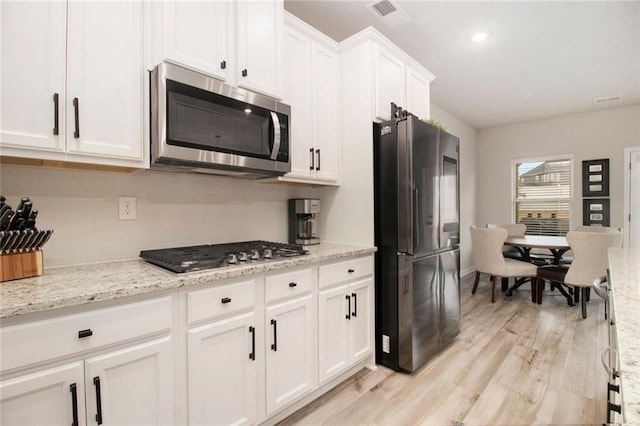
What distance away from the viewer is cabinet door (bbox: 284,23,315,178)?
2.15 metres

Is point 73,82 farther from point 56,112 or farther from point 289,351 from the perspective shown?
point 289,351

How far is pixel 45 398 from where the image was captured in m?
1.01

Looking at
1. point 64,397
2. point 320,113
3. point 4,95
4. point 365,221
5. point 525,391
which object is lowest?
point 525,391

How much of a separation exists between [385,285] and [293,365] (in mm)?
911

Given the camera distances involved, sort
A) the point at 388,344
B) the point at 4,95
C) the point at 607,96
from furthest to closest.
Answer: the point at 607,96
the point at 388,344
the point at 4,95

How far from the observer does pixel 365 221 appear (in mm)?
2342

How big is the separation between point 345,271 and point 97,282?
4.46 ft

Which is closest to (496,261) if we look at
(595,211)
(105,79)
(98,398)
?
(595,211)

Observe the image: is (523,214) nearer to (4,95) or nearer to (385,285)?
(385,285)

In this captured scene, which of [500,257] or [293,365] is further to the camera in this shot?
[500,257]

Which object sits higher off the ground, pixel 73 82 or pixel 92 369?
pixel 73 82

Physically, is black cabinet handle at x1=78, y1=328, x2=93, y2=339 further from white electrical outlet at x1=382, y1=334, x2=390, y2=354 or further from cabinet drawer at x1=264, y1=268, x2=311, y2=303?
white electrical outlet at x1=382, y1=334, x2=390, y2=354

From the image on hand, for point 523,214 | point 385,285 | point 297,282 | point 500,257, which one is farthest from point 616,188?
point 297,282

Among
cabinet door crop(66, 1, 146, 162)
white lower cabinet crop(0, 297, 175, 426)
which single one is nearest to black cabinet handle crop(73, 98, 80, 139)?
cabinet door crop(66, 1, 146, 162)
